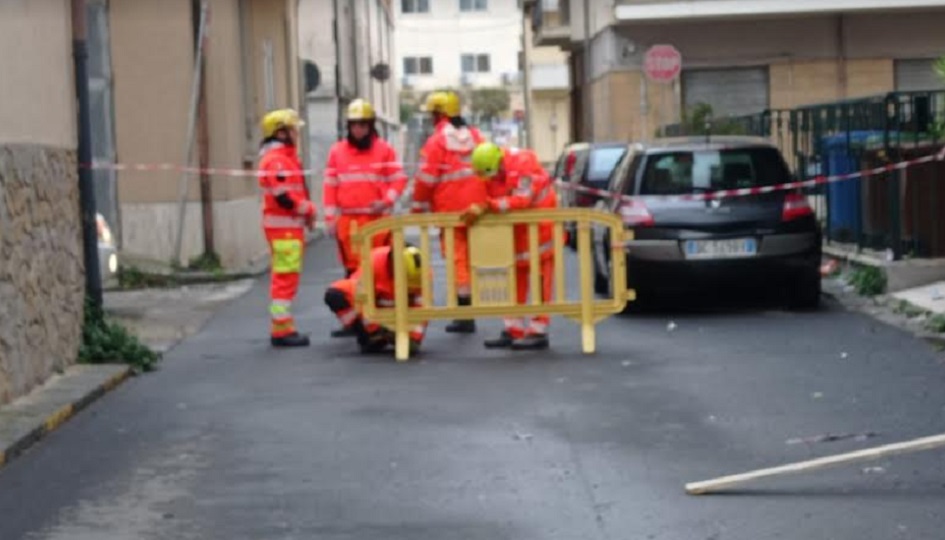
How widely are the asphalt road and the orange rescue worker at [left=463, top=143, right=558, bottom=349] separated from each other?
305 mm

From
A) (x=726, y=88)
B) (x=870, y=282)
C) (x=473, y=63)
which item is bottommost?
(x=870, y=282)

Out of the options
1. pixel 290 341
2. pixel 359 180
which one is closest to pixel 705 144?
pixel 359 180

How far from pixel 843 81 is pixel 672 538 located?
3588cm

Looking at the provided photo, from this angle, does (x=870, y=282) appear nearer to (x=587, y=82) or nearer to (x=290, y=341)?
(x=290, y=341)

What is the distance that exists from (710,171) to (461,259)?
3.26 metres

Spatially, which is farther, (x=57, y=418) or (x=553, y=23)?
(x=553, y=23)

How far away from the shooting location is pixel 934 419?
35.3ft

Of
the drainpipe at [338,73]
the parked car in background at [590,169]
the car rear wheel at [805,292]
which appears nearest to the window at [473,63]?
the drainpipe at [338,73]

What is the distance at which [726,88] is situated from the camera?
1700 inches

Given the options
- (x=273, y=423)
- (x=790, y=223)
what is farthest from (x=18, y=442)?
(x=790, y=223)

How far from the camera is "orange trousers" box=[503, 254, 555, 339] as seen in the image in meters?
14.9

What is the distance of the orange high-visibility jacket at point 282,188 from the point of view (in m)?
15.5

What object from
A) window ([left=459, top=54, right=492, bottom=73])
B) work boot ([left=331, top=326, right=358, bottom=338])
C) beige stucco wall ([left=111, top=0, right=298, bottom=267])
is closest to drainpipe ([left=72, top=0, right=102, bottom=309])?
work boot ([left=331, top=326, right=358, bottom=338])

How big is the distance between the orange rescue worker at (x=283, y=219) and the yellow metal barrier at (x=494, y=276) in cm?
106
